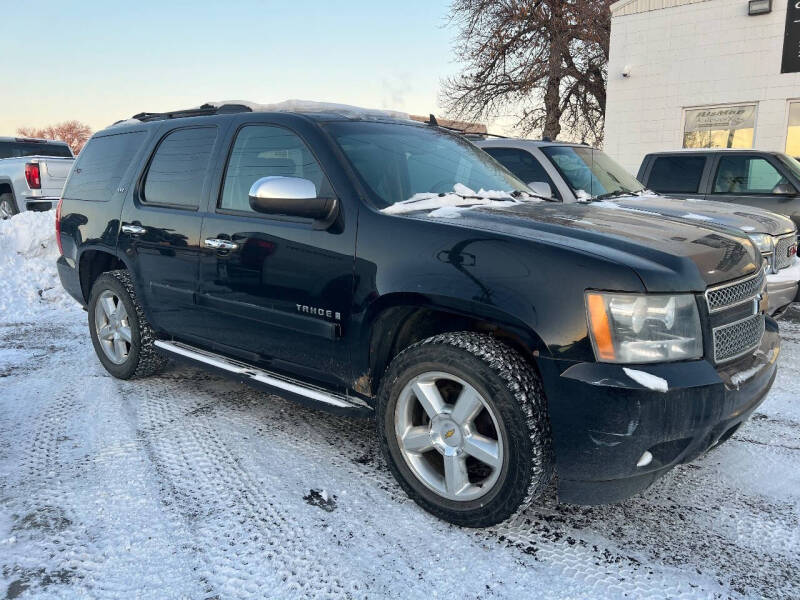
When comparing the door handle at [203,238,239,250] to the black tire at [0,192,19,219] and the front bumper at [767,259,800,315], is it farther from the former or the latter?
the black tire at [0,192,19,219]

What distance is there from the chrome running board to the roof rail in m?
1.51

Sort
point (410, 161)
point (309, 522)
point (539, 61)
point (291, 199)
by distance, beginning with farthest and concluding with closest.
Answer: point (539, 61) → point (410, 161) → point (291, 199) → point (309, 522)

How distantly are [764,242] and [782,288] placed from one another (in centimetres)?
55

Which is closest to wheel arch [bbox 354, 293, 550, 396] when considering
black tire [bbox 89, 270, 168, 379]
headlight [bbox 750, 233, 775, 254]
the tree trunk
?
black tire [bbox 89, 270, 168, 379]

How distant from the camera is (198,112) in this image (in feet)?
14.0

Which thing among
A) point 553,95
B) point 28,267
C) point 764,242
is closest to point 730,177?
point 764,242

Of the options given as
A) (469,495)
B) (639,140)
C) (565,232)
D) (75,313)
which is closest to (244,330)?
(469,495)

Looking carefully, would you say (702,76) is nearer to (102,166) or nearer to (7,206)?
(102,166)

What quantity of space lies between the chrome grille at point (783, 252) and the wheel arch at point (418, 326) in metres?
4.26

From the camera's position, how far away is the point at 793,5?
12742 mm

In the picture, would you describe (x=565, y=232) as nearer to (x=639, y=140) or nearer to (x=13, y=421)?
(x=13, y=421)

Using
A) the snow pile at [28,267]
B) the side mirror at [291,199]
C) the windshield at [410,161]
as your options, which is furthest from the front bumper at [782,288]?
the snow pile at [28,267]

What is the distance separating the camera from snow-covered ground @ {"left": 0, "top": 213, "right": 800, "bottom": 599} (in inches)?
91.8

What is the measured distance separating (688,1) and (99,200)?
13.9 m
